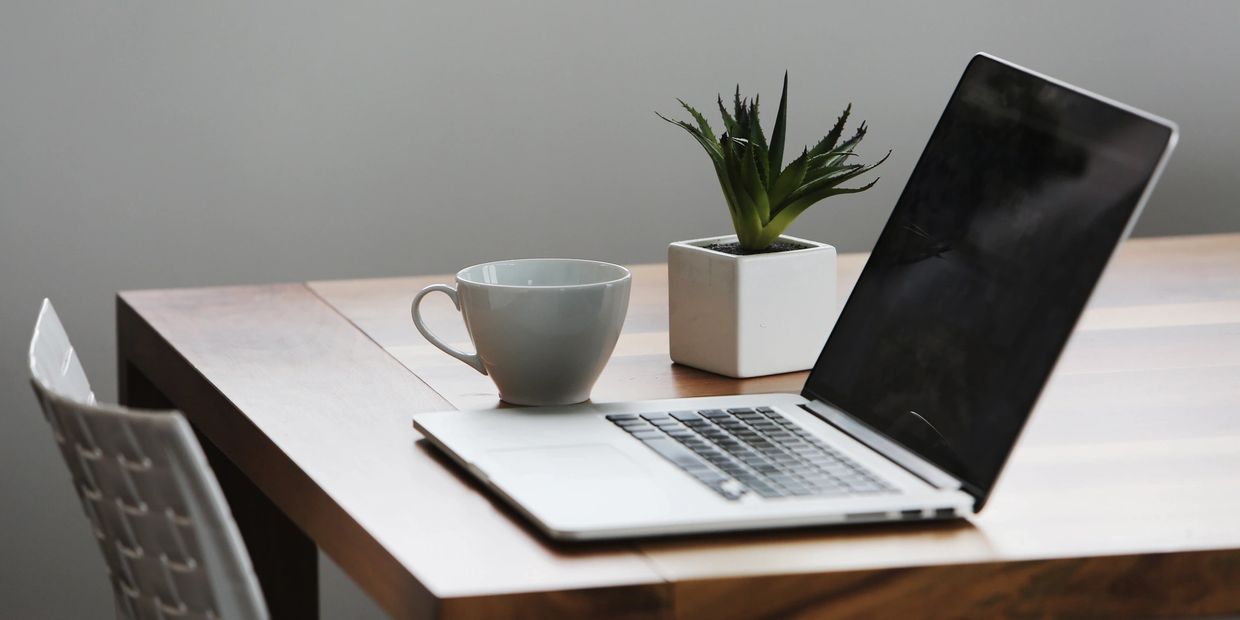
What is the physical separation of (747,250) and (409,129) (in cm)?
135

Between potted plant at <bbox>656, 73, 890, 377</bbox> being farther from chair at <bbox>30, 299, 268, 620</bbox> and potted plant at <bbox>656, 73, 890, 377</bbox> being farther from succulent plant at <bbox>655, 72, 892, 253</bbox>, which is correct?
chair at <bbox>30, 299, 268, 620</bbox>

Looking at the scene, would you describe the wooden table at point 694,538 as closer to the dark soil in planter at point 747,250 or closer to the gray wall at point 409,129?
the dark soil in planter at point 747,250

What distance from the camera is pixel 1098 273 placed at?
74 centimetres

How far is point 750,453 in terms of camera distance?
81 centimetres

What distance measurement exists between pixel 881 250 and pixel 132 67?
155cm

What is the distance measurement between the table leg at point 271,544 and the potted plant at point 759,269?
1.86ft

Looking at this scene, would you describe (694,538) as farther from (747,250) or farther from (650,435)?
(747,250)

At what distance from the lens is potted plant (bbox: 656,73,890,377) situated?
104cm

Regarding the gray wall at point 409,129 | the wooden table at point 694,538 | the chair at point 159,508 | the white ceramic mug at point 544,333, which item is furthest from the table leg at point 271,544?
the gray wall at point 409,129

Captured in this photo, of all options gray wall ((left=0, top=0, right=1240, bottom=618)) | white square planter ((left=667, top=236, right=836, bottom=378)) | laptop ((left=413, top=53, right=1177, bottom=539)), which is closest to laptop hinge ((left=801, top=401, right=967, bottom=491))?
laptop ((left=413, top=53, right=1177, bottom=539))

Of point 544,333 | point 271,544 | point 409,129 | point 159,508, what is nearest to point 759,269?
point 544,333

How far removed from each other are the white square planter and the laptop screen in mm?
92

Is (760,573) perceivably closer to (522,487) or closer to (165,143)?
(522,487)

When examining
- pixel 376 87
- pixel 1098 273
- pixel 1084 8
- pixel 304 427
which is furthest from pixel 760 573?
pixel 1084 8
